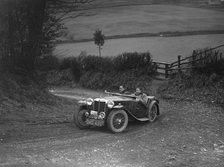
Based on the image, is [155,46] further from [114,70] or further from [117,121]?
[117,121]

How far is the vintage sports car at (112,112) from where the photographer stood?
15.0m

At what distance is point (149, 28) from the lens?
142 ft

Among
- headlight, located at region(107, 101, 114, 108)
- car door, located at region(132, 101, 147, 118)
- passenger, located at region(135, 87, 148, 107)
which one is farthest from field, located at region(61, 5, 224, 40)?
headlight, located at region(107, 101, 114, 108)

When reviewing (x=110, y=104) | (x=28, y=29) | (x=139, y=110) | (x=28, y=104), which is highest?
(x=28, y=29)

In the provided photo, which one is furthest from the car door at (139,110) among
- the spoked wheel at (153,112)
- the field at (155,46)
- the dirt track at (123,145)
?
the field at (155,46)

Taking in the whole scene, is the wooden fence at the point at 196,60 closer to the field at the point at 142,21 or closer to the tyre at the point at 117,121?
the field at the point at 142,21

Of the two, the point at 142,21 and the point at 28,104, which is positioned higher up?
the point at 142,21

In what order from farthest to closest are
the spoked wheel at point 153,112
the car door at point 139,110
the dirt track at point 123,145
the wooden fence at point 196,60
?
the wooden fence at point 196,60, the spoked wheel at point 153,112, the car door at point 139,110, the dirt track at point 123,145

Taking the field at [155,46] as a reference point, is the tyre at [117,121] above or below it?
below

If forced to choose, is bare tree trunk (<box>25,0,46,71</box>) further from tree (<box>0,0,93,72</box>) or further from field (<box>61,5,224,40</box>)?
field (<box>61,5,224,40</box>)

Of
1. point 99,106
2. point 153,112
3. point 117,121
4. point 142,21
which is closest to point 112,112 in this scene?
point 117,121

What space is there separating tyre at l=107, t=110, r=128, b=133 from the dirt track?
223 millimetres

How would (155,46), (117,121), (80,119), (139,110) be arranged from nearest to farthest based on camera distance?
(117,121)
(80,119)
(139,110)
(155,46)

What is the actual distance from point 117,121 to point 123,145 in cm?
173
